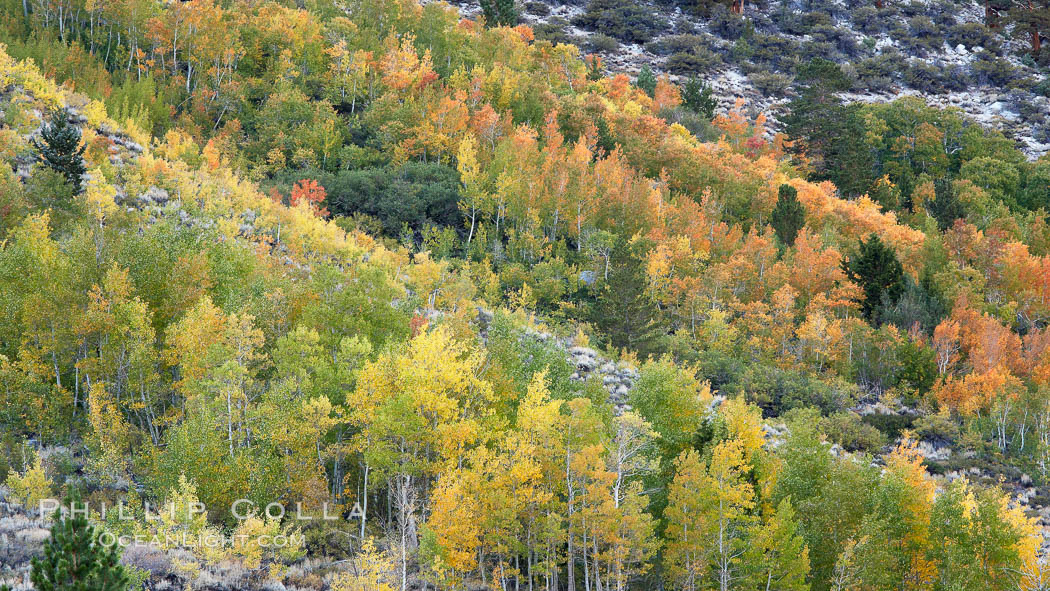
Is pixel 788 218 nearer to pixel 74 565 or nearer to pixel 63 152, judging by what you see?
pixel 63 152

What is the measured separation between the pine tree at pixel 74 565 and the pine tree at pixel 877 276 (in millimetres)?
65887

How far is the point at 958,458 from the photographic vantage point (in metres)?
53.5

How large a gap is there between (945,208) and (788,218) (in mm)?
25397

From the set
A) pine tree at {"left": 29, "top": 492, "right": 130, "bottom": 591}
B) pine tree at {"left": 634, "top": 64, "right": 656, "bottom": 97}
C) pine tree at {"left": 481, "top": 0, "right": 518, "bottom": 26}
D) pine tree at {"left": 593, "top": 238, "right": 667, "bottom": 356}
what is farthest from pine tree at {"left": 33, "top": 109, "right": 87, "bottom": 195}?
pine tree at {"left": 634, "top": 64, "right": 656, "bottom": 97}

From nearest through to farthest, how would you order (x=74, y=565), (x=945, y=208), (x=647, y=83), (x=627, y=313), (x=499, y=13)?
(x=74, y=565)
(x=627, y=313)
(x=945, y=208)
(x=647, y=83)
(x=499, y=13)

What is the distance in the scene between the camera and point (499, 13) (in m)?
128

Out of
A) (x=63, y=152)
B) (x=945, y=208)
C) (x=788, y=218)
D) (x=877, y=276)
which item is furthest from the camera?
(x=945, y=208)

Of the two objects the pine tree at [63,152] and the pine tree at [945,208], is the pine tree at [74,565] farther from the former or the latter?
the pine tree at [945,208]

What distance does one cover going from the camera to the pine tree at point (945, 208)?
3693 inches

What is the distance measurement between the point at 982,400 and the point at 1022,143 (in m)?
86.2

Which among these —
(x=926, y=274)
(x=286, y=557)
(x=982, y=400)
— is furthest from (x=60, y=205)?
(x=926, y=274)

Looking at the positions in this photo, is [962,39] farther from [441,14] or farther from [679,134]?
[441,14]

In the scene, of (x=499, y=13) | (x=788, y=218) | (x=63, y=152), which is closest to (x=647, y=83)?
(x=499, y=13)

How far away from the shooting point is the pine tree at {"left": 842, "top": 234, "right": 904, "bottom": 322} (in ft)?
231
